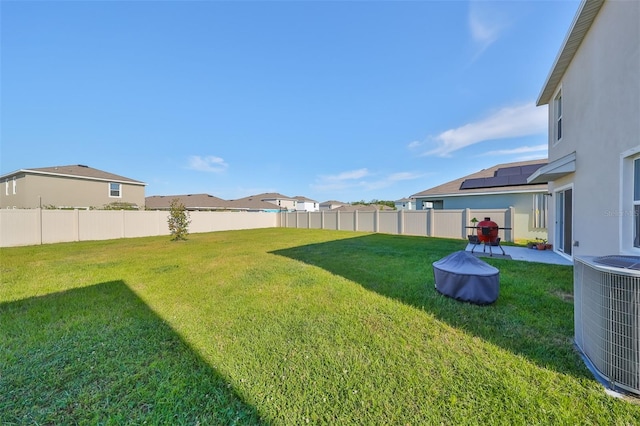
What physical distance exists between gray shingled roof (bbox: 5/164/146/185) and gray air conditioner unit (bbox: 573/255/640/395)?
2696cm

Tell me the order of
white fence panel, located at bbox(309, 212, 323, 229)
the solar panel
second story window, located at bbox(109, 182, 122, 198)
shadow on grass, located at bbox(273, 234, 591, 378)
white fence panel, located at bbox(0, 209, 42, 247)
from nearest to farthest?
shadow on grass, located at bbox(273, 234, 591, 378) → white fence panel, located at bbox(0, 209, 42, 247) → the solar panel → second story window, located at bbox(109, 182, 122, 198) → white fence panel, located at bbox(309, 212, 323, 229)

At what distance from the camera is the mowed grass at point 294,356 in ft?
6.03

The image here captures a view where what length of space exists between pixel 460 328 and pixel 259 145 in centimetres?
2186

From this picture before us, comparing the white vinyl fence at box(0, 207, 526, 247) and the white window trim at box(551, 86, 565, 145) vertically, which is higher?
the white window trim at box(551, 86, 565, 145)

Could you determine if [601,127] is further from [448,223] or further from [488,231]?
[448,223]

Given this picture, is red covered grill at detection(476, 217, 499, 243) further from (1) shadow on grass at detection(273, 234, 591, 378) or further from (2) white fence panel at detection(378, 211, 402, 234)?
(2) white fence panel at detection(378, 211, 402, 234)

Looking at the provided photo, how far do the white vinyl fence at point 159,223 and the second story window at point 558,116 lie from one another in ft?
15.7

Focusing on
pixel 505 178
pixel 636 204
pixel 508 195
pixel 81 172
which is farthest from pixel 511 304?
pixel 81 172

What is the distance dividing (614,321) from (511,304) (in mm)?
2134

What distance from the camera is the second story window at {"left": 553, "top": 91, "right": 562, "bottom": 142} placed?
7.60 meters

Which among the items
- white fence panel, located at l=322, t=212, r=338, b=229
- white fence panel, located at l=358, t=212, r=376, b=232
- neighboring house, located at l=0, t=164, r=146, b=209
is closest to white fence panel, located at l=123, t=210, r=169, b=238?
neighboring house, located at l=0, t=164, r=146, b=209

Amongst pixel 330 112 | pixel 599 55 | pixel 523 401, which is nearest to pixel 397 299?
pixel 523 401

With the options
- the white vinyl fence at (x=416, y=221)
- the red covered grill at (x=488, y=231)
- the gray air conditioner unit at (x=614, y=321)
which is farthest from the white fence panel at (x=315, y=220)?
the gray air conditioner unit at (x=614, y=321)

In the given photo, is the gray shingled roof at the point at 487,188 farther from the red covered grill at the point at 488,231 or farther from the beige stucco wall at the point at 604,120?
the beige stucco wall at the point at 604,120
